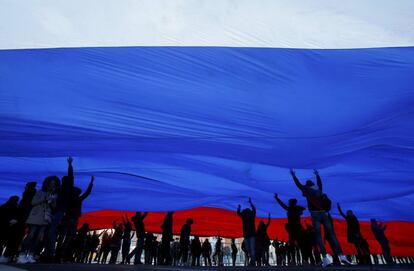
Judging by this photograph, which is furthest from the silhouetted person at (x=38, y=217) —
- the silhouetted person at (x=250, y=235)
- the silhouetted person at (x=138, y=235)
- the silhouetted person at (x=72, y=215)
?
the silhouetted person at (x=250, y=235)

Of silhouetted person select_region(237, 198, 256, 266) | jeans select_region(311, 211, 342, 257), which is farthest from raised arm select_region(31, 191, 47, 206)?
silhouetted person select_region(237, 198, 256, 266)

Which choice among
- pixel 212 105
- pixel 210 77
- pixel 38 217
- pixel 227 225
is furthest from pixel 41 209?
pixel 227 225

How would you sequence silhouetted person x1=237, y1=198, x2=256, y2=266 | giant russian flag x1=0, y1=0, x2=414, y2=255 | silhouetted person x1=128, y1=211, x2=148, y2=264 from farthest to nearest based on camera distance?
silhouetted person x1=128, y1=211, x2=148, y2=264 → silhouetted person x1=237, y1=198, x2=256, y2=266 → giant russian flag x1=0, y1=0, x2=414, y2=255

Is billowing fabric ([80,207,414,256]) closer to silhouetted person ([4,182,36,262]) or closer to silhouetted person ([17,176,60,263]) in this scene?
silhouetted person ([4,182,36,262])

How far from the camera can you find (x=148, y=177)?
277 inches

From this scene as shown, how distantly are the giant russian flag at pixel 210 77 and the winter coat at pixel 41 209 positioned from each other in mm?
820

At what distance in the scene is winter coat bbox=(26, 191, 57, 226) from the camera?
4.47 m

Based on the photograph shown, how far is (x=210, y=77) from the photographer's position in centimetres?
403

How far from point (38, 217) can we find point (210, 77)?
2812 mm


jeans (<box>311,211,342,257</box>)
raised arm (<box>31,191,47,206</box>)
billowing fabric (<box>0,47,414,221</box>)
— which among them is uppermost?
billowing fabric (<box>0,47,414,221</box>)

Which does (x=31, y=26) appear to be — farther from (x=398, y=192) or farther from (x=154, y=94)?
(x=398, y=192)

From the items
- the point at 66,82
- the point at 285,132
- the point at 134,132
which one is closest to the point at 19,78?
the point at 66,82

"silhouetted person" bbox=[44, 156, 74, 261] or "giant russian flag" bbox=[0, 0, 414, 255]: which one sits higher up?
"giant russian flag" bbox=[0, 0, 414, 255]

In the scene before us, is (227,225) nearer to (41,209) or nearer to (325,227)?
(325,227)
